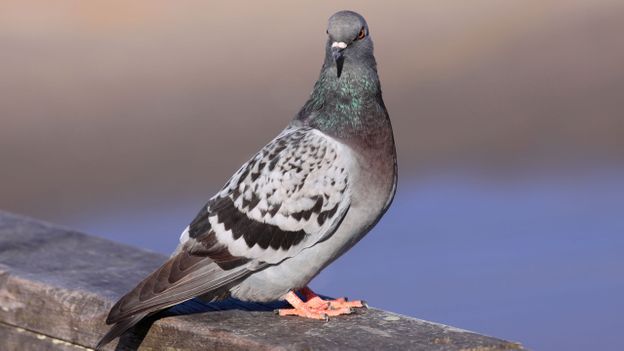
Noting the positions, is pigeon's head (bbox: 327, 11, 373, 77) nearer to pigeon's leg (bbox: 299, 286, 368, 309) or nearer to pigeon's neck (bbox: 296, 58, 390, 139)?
pigeon's neck (bbox: 296, 58, 390, 139)

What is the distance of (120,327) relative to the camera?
379cm

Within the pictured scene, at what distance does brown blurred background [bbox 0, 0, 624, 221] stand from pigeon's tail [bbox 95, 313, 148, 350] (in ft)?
27.3

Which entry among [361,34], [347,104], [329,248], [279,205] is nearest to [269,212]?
[279,205]

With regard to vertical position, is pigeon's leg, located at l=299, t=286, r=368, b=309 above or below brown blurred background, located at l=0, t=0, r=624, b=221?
below

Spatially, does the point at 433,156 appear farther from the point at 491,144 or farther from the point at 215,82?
the point at 215,82

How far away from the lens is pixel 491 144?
565 inches

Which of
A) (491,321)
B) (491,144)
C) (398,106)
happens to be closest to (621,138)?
(491,144)

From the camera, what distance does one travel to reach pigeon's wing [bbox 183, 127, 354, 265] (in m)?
4.28

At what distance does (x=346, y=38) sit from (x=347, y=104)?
23cm

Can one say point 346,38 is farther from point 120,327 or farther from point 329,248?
point 120,327

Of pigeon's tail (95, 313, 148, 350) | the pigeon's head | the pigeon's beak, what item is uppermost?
the pigeon's head

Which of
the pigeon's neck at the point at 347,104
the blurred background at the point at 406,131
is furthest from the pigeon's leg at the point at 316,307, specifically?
the blurred background at the point at 406,131

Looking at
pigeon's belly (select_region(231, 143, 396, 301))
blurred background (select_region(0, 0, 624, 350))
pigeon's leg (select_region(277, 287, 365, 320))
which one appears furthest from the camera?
blurred background (select_region(0, 0, 624, 350))

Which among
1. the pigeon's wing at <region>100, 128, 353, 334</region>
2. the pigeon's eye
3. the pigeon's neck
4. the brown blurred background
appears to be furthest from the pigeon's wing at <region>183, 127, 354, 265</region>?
the brown blurred background
